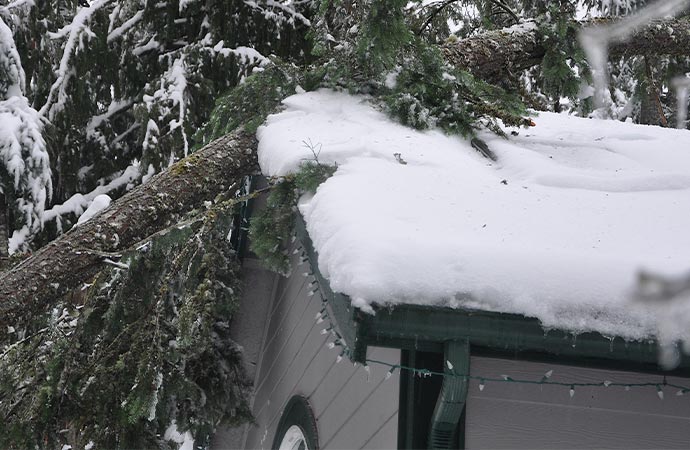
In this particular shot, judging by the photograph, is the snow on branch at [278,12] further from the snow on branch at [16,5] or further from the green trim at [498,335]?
the green trim at [498,335]

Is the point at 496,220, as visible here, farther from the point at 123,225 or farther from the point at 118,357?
the point at 118,357

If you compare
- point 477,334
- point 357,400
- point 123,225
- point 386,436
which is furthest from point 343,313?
point 123,225

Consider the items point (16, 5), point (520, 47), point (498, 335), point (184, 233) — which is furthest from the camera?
point (16, 5)

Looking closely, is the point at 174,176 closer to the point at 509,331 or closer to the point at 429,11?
the point at 509,331

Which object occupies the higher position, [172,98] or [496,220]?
[496,220]

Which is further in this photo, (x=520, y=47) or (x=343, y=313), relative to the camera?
(x=520, y=47)

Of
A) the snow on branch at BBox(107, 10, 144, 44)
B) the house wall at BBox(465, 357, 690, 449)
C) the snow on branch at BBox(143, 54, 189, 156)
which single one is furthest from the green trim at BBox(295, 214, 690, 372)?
the snow on branch at BBox(107, 10, 144, 44)

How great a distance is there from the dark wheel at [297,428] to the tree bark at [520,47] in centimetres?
268

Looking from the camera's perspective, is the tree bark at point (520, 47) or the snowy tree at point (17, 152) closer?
the tree bark at point (520, 47)

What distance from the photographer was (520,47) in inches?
219

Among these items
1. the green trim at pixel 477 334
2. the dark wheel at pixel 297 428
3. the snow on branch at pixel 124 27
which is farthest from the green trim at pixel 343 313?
the snow on branch at pixel 124 27

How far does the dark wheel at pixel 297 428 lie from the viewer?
12.2 feet

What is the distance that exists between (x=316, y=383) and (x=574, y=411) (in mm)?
1762

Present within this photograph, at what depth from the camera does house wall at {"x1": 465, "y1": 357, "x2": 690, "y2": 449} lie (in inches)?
92.9
